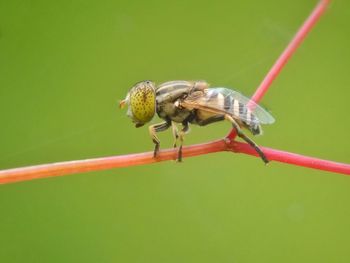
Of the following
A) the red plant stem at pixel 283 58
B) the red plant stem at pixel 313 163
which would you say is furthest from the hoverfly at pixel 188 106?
the red plant stem at pixel 313 163

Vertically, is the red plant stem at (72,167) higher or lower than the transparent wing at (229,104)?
higher

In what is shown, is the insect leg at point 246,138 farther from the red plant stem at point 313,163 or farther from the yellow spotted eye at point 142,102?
Result: the yellow spotted eye at point 142,102

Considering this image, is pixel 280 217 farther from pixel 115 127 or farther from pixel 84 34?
pixel 84 34

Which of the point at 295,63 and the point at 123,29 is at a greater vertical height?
the point at 123,29

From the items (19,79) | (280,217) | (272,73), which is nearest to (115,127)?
(19,79)

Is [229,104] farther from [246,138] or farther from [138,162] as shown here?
[138,162]

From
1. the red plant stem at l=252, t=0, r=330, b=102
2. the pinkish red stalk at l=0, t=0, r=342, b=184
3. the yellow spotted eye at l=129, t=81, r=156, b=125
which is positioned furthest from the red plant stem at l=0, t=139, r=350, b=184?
the yellow spotted eye at l=129, t=81, r=156, b=125

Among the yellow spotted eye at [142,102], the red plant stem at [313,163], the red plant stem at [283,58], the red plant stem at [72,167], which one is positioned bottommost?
the red plant stem at [313,163]

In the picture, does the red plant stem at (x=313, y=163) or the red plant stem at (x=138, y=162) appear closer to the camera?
the red plant stem at (x=138, y=162)
